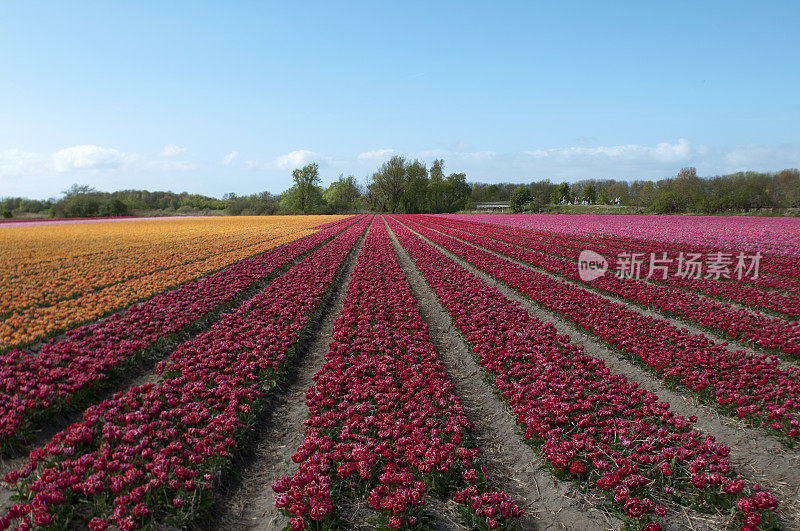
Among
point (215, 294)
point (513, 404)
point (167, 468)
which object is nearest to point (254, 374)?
point (167, 468)

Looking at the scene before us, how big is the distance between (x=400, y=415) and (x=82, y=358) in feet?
19.0

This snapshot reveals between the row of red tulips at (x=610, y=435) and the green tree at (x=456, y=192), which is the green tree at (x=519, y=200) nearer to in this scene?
the green tree at (x=456, y=192)

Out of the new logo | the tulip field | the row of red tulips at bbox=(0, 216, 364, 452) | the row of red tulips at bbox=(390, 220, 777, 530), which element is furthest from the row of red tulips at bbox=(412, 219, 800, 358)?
the row of red tulips at bbox=(0, 216, 364, 452)

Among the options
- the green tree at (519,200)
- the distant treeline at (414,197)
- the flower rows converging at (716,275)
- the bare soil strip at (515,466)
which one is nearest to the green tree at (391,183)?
the distant treeline at (414,197)

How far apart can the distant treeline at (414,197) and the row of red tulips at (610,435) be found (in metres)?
72.7

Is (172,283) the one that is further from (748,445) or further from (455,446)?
(748,445)

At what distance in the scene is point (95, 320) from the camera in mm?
10305

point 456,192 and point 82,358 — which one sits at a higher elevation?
point 456,192

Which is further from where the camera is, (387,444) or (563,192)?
(563,192)

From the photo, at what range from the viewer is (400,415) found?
5.47 meters

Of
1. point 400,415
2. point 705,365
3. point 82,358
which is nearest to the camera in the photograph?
point 400,415

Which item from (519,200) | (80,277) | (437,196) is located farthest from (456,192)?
(80,277)

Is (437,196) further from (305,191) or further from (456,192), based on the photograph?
(305,191)

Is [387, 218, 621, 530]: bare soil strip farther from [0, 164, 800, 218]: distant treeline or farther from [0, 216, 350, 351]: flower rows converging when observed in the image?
[0, 164, 800, 218]: distant treeline
